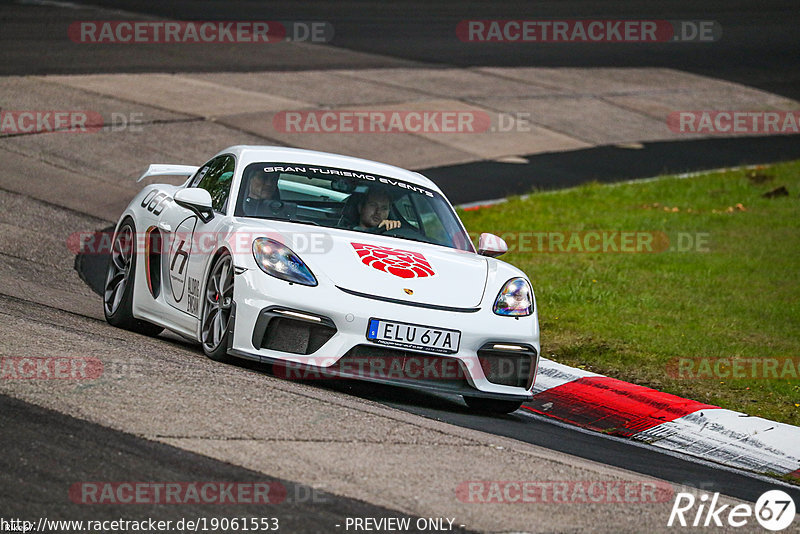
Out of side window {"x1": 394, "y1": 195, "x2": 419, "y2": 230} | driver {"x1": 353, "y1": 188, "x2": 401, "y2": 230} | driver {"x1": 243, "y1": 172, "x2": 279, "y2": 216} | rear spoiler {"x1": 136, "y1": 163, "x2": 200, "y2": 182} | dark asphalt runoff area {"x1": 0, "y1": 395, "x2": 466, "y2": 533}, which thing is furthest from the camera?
rear spoiler {"x1": 136, "y1": 163, "x2": 200, "y2": 182}

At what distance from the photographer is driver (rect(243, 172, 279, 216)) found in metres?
7.69

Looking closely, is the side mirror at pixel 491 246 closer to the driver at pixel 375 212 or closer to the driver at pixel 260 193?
the driver at pixel 375 212

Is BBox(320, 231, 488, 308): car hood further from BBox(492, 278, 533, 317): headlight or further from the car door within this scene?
the car door

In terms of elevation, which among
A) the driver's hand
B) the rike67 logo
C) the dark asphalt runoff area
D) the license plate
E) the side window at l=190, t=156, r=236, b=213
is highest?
the side window at l=190, t=156, r=236, b=213

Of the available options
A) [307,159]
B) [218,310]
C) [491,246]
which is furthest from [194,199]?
[491,246]

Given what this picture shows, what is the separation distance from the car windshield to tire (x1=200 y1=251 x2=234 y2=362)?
0.57 metres

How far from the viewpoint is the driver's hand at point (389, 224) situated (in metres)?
7.89

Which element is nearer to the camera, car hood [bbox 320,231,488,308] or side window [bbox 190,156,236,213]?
car hood [bbox 320,231,488,308]

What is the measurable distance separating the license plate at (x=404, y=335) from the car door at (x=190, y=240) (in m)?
1.30

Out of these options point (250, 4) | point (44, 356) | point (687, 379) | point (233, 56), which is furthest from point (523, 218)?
point (250, 4)

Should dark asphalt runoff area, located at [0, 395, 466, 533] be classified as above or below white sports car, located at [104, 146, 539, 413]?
below

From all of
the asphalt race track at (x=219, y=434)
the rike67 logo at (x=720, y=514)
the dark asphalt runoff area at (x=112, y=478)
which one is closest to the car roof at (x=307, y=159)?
the asphalt race track at (x=219, y=434)

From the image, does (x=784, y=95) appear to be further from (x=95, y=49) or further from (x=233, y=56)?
(x=95, y=49)

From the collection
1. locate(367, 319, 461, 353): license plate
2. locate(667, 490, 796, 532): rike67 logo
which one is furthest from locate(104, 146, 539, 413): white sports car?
locate(667, 490, 796, 532): rike67 logo
